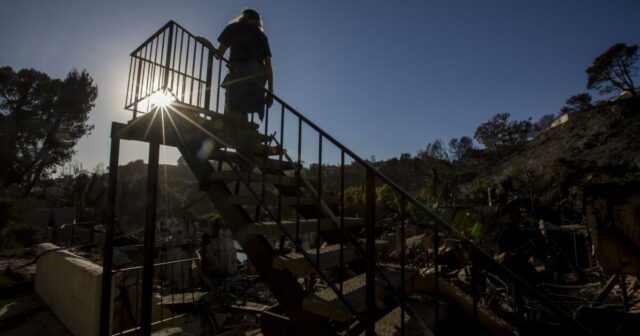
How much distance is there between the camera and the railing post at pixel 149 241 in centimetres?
379

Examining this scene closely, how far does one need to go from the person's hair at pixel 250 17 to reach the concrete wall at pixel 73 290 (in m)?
4.35

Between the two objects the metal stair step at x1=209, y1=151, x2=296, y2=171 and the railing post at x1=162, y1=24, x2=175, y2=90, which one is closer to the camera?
the metal stair step at x1=209, y1=151, x2=296, y2=171

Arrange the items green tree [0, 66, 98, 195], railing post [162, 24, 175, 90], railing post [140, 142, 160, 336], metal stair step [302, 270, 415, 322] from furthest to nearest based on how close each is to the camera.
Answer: green tree [0, 66, 98, 195] → railing post [162, 24, 175, 90] → railing post [140, 142, 160, 336] → metal stair step [302, 270, 415, 322]

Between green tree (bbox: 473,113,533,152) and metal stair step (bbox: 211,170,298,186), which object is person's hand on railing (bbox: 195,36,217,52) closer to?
metal stair step (bbox: 211,170,298,186)

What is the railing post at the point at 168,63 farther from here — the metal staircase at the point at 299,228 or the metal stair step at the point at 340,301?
the metal stair step at the point at 340,301

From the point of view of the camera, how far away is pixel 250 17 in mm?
4363

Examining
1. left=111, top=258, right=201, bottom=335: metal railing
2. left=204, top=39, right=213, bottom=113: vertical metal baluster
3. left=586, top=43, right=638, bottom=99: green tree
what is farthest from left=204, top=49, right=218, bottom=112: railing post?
left=586, top=43, right=638, bottom=99: green tree

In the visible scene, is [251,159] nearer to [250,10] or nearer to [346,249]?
[346,249]

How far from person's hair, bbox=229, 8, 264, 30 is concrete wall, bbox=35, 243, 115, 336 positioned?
4.35 m

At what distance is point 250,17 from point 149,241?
10.8ft

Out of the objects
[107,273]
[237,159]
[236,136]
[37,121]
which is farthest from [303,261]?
[37,121]

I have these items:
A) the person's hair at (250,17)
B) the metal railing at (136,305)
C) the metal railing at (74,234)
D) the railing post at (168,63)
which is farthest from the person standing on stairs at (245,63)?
the metal railing at (74,234)

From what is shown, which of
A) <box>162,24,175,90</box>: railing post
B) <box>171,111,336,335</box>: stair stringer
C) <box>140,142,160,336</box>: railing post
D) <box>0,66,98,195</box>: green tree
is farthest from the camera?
<box>0,66,98,195</box>: green tree

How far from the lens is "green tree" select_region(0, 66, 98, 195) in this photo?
21.4 meters
